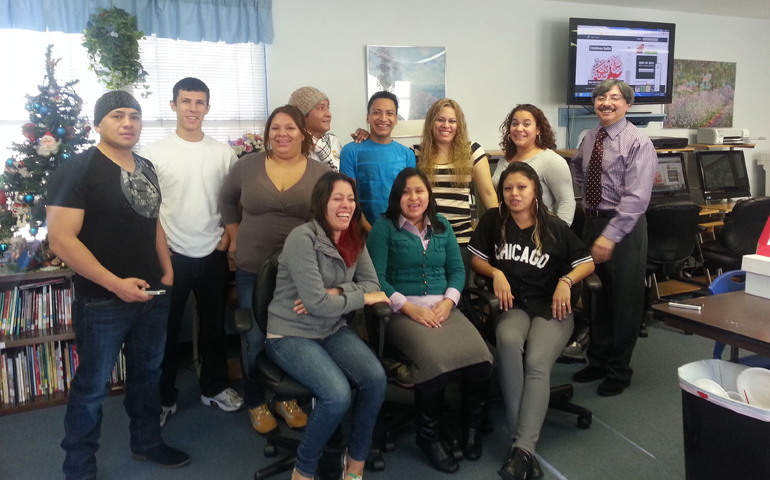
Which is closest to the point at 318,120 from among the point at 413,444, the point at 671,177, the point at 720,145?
the point at 413,444

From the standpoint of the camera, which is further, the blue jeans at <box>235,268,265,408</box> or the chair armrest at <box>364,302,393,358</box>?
the blue jeans at <box>235,268,265,408</box>

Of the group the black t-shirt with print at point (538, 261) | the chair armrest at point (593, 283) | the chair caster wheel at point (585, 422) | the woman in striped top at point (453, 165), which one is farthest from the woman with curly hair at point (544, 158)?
the chair caster wheel at point (585, 422)

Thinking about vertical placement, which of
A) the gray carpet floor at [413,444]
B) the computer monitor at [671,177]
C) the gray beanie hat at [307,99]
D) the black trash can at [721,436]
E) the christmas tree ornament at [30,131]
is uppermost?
the gray beanie hat at [307,99]

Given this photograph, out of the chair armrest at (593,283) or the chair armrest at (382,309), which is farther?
the chair armrest at (593,283)

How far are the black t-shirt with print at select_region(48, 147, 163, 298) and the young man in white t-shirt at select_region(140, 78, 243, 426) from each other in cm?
34

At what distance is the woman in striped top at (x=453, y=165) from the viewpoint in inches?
105

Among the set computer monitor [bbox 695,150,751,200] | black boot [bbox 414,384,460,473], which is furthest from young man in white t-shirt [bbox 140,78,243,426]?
computer monitor [bbox 695,150,751,200]

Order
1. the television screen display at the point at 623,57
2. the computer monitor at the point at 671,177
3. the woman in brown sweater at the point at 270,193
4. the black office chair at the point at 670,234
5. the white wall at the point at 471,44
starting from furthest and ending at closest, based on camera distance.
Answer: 1. the computer monitor at the point at 671,177
2. the television screen display at the point at 623,57
3. the white wall at the point at 471,44
4. the black office chair at the point at 670,234
5. the woman in brown sweater at the point at 270,193

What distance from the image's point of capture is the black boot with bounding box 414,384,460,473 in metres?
2.21

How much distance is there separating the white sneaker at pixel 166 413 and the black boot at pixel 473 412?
1.45 meters

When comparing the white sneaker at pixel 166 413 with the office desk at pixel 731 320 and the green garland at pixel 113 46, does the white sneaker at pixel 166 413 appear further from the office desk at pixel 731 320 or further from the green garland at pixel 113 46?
the office desk at pixel 731 320

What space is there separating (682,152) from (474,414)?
12.3ft

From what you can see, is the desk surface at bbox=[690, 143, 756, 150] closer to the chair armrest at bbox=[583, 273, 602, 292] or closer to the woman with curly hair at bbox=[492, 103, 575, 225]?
the woman with curly hair at bbox=[492, 103, 575, 225]

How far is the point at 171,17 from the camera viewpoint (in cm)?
339
